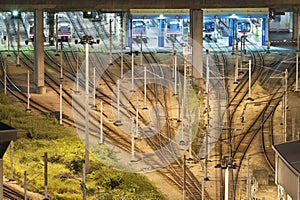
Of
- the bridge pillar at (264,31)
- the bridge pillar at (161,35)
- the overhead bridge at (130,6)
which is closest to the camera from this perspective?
the overhead bridge at (130,6)

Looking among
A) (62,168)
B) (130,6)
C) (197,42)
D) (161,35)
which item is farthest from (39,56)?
(161,35)

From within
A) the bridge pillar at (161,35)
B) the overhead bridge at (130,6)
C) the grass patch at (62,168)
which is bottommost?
the grass patch at (62,168)

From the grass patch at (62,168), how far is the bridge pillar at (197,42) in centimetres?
882

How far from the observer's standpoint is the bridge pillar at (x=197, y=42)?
4231 cm

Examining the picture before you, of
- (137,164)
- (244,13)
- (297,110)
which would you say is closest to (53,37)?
(244,13)

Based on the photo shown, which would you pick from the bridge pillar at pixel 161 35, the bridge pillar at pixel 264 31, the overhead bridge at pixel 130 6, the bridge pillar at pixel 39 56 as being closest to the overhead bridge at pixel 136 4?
the overhead bridge at pixel 130 6

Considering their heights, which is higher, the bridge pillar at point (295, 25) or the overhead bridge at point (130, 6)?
the overhead bridge at point (130, 6)

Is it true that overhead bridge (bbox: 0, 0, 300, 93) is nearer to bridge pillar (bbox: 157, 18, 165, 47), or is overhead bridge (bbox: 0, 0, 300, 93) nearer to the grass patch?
the grass patch

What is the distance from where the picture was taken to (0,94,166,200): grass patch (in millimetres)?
27031

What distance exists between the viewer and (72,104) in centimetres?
3844

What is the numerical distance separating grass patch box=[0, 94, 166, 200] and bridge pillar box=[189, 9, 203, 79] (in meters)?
8.82

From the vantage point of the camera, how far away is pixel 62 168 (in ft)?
96.0

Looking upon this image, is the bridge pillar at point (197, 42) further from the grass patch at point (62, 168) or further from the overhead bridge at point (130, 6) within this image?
the grass patch at point (62, 168)

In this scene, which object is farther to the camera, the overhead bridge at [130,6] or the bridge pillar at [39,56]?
the overhead bridge at [130,6]
